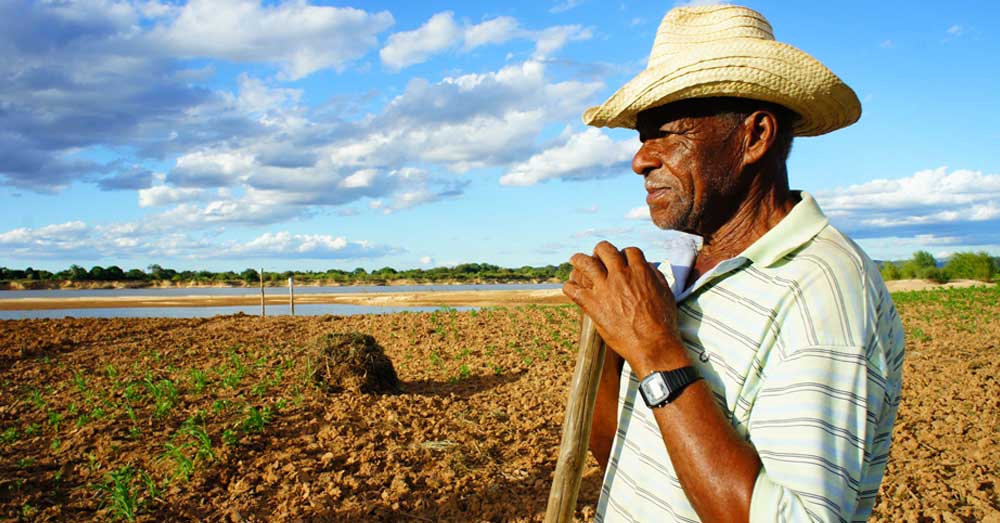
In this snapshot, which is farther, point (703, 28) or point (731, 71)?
point (703, 28)

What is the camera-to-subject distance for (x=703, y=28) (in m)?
1.57

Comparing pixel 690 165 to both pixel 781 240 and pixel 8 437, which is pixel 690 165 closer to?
pixel 781 240

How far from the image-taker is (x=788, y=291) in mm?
1282

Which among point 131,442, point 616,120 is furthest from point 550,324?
point 616,120

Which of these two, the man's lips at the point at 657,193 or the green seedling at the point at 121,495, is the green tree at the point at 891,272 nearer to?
the green seedling at the point at 121,495

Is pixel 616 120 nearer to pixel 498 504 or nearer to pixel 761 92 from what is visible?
pixel 761 92

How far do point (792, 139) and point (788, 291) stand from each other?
57 cm

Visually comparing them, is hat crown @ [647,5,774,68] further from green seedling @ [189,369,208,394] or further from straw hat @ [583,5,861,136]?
green seedling @ [189,369,208,394]

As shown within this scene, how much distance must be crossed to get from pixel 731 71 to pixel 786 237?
38 centimetres

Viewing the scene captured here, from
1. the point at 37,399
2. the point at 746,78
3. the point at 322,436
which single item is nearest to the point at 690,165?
the point at 746,78

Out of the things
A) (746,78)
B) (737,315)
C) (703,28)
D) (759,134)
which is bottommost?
(737,315)

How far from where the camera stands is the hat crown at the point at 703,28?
154 centimetres

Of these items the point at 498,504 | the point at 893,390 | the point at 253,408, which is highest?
the point at 893,390

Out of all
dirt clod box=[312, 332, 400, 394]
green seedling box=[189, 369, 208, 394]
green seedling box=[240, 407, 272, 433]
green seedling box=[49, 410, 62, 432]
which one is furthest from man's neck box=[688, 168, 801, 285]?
green seedling box=[189, 369, 208, 394]
